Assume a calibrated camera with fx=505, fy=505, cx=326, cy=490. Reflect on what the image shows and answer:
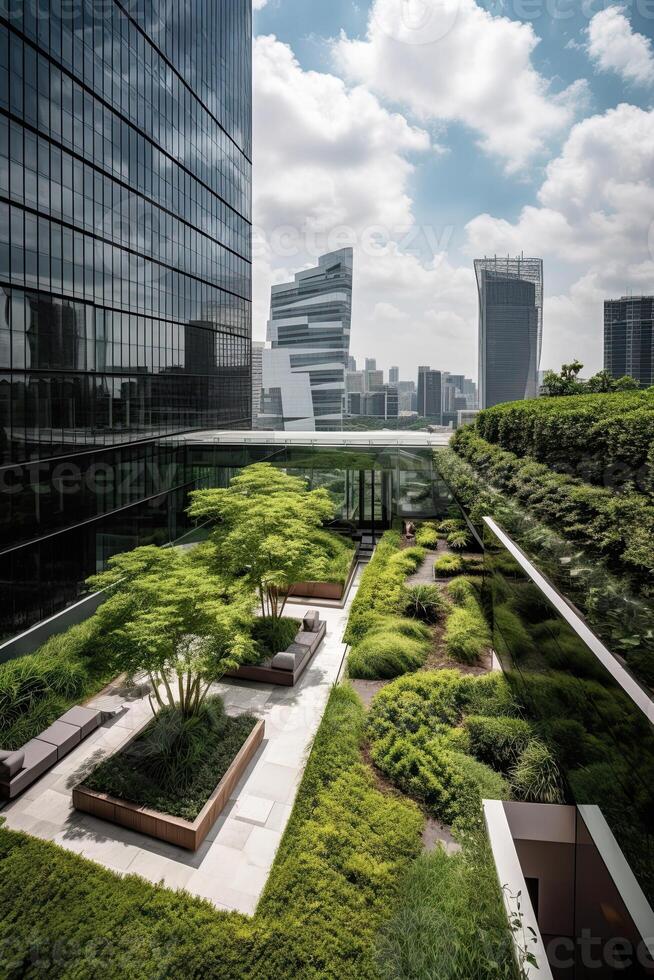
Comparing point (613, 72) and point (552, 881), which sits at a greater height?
point (613, 72)

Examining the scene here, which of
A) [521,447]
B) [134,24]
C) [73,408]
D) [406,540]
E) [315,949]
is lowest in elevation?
[315,949]

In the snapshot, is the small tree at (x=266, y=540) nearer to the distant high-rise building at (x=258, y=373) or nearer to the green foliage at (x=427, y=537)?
the green foliage at (x=427, y=537)

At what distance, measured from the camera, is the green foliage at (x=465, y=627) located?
1076cm

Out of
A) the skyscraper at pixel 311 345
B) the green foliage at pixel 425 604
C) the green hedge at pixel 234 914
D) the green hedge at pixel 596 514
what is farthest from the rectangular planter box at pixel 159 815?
the skyscraper at pixel 311 345

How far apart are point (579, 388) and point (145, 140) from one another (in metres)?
23.3

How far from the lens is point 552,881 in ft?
19.4

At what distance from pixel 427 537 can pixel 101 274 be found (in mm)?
14784

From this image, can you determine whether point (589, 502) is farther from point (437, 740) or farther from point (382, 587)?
point (382, 587)

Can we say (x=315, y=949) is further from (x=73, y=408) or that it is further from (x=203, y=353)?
(x=203, y=353)

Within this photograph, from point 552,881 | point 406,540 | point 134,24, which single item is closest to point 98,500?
point 406,540

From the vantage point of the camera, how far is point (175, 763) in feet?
25.1

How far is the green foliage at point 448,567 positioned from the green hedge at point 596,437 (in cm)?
386

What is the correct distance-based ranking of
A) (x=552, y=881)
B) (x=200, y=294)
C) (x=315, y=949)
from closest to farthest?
(x=315, y=949), (x=552, y=881), (x=200, y=294)

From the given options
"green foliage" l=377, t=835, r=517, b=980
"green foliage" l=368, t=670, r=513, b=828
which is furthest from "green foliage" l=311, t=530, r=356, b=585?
"green foliage" l=377, t=835, r=517, b=980
